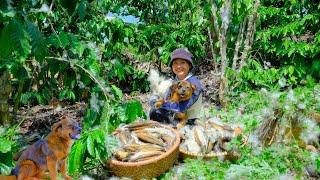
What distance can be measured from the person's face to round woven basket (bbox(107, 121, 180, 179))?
1138mm

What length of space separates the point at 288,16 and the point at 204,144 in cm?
414

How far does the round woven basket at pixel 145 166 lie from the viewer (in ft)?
13.6

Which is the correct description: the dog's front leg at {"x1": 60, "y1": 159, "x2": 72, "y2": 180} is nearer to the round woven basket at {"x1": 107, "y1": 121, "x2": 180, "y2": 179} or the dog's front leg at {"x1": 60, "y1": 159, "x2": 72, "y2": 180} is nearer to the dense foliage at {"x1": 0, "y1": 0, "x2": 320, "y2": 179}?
the dense foliage at {"x1": 0, "y1": 0, "x2": 320, "y2": 179}

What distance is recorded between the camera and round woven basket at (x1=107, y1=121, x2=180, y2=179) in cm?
416

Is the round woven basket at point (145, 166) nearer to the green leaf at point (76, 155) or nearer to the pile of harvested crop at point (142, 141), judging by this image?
the pile of harvested crop at point (142, 141)

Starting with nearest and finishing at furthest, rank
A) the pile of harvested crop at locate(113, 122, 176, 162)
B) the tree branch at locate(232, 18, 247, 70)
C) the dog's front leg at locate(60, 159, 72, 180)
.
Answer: the dog's front leg at locate(60, 159, 72, 180) → the pile of harvested crop at locate(113, 122, 176, 162) → the tree branch at locate(232, 18, 247, 70)

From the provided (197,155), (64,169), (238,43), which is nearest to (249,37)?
(238,43)

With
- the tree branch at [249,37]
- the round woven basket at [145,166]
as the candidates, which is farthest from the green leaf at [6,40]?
the tree branch at [249,37]

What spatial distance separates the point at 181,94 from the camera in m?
5.19

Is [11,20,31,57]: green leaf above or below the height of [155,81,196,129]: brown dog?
above

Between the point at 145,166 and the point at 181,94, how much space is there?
122cm

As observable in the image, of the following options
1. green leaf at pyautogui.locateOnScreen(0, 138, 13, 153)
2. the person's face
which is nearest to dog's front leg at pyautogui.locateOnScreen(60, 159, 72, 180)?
green leaf at pyautogui.locateOnScreen(0, 138, 13, 153)

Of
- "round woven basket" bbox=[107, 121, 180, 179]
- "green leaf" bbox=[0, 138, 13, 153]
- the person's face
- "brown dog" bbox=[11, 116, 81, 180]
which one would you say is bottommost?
"round woven basket" bbox=[107, 121, 180, 179]

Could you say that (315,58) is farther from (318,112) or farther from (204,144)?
(204,144)
